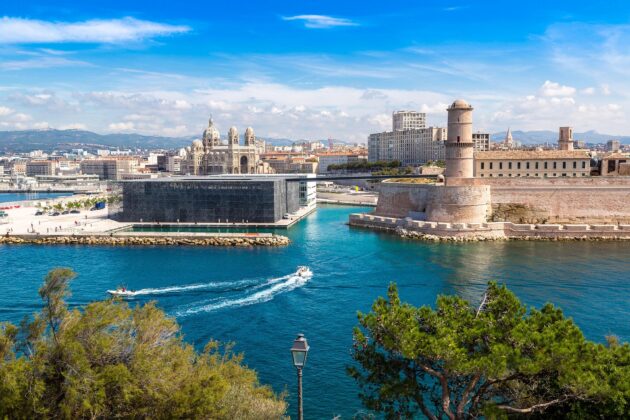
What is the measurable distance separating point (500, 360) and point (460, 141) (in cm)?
3983

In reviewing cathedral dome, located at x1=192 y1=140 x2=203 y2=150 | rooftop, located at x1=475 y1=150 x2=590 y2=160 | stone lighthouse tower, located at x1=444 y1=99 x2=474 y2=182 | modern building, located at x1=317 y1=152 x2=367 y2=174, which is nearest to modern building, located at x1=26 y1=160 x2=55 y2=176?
cathedral dome, located at x1=192 y1=140 x2=203 y2=150

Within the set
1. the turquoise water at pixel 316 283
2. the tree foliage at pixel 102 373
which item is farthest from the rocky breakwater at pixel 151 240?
the tree foliage at pixel 102 373

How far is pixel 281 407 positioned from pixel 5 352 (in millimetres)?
5370

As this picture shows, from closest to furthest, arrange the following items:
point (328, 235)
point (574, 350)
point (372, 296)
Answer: point (574, 350) < point (372, 296) < point (328, 235)

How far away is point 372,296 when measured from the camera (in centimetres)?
2694

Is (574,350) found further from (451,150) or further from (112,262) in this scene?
(451,150)

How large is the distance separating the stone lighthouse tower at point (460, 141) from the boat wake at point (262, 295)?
22.6m

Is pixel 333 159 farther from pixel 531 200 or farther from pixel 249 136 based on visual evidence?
pixel 531 200

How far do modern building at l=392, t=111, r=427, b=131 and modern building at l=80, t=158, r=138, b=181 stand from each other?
278 ft

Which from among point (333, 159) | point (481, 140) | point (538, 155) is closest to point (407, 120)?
point (333, 159)

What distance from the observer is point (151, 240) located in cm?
4419

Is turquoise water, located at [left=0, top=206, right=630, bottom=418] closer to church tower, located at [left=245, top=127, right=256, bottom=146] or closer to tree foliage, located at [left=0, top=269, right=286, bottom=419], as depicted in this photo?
tree foliage, located at [left=0, top=269, right=286, bottom=419]

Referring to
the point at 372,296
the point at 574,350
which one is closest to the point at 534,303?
the point at 372,296

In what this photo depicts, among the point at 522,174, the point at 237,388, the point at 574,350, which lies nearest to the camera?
the point at 574,350
